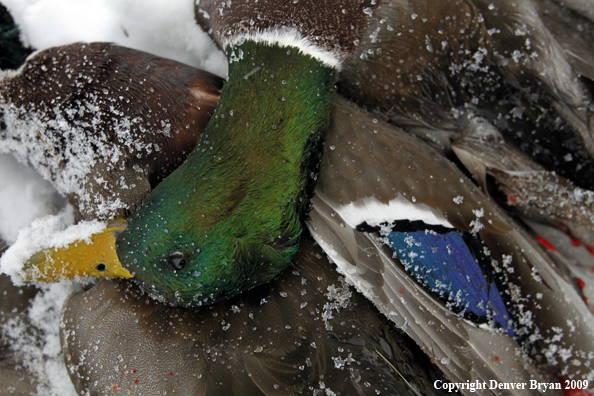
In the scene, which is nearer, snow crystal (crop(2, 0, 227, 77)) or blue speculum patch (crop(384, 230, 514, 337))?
blue speculum patch (crop(384, 230, 514, 337))

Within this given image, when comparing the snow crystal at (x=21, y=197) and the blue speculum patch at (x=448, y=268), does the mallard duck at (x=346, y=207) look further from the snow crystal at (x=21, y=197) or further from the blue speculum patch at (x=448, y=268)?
the snow crystal at (x=21, y=197)

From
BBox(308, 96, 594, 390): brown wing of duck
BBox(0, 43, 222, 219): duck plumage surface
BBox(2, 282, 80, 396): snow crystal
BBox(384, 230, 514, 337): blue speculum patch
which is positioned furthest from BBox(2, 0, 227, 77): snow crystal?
BBox(384, 230, 514, 337): blue speculum patch

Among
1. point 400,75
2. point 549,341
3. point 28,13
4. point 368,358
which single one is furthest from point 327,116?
point 28,13

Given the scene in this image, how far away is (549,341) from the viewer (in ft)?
5.86

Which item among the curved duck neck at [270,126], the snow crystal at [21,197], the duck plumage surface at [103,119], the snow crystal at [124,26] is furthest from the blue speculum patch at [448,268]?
the snow crystal at [21,197]

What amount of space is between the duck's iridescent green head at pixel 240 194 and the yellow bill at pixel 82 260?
2.3 inches

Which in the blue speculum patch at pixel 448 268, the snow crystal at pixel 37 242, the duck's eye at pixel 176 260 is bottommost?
the snow crystal at pixel 37 242

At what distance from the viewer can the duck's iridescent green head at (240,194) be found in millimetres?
1440

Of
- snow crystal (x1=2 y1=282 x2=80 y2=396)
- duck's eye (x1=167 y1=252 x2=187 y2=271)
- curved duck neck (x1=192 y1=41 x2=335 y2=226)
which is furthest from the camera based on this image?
snow crystal (x1=2 y1=282 x2=80 y2=396)

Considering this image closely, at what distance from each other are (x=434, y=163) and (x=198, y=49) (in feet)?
4.93

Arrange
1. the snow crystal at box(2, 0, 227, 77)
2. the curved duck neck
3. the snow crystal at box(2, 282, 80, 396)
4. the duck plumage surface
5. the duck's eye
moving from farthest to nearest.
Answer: the snow crystal at box(2, 0, 227, 77)
the snow crystal at box(2, 282, 80, 396)
the duck plumage surface
the curved duck neck
the duck's eye

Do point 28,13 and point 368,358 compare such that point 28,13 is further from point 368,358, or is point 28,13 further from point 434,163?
point 368,358

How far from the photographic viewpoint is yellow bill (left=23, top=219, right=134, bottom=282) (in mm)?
1515

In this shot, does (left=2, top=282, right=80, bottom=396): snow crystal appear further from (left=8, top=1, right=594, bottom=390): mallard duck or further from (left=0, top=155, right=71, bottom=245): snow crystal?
(left=8, top=1, right=594, bottom=390): mallard duck
